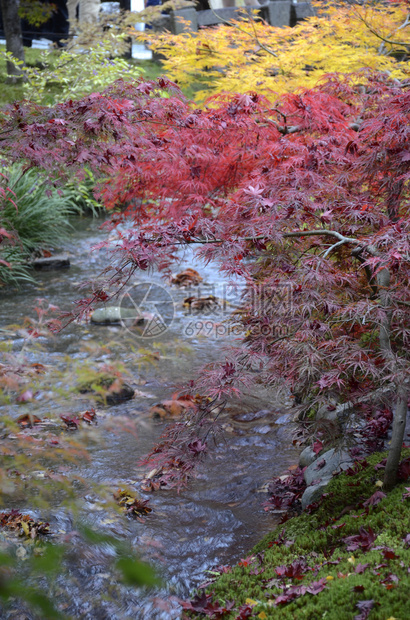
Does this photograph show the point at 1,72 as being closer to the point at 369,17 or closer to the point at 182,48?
the point at 182,48

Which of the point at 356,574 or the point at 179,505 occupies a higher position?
the point at 356,574

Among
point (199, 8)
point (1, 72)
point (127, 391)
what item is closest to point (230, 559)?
point (127, 391)

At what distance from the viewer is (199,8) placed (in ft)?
56.2

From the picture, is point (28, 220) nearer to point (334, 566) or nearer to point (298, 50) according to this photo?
point (298, 50)

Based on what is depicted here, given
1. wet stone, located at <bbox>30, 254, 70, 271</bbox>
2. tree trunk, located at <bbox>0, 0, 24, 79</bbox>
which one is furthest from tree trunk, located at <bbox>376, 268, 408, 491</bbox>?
tree trunk, located at <bbox>0, 0, 24, 79</bbox>

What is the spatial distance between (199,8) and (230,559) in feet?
59.2

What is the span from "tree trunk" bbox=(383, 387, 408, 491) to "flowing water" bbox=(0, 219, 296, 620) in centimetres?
87

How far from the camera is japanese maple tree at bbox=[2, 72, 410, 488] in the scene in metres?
2.57

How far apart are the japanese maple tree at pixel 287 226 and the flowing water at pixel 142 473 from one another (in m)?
0.62

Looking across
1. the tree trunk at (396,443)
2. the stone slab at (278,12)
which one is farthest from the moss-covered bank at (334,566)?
the stone slab at (278,12)

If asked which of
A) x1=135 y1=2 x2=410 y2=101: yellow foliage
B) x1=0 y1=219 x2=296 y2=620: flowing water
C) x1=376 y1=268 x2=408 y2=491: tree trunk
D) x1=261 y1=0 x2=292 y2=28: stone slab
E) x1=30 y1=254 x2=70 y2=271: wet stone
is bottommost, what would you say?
x1=30 y1=254 x2=70 y2=271: wet stone

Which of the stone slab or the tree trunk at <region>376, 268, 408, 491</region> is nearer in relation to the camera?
the tree trunk at <region>376, 268, 408, 491</region>

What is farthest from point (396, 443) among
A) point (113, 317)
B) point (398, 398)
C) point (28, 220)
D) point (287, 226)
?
point (28, 220)

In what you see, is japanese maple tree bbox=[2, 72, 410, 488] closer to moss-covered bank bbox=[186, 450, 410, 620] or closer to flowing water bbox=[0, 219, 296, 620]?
moss-covered bank bbox=[186, 450, 410, 620]
